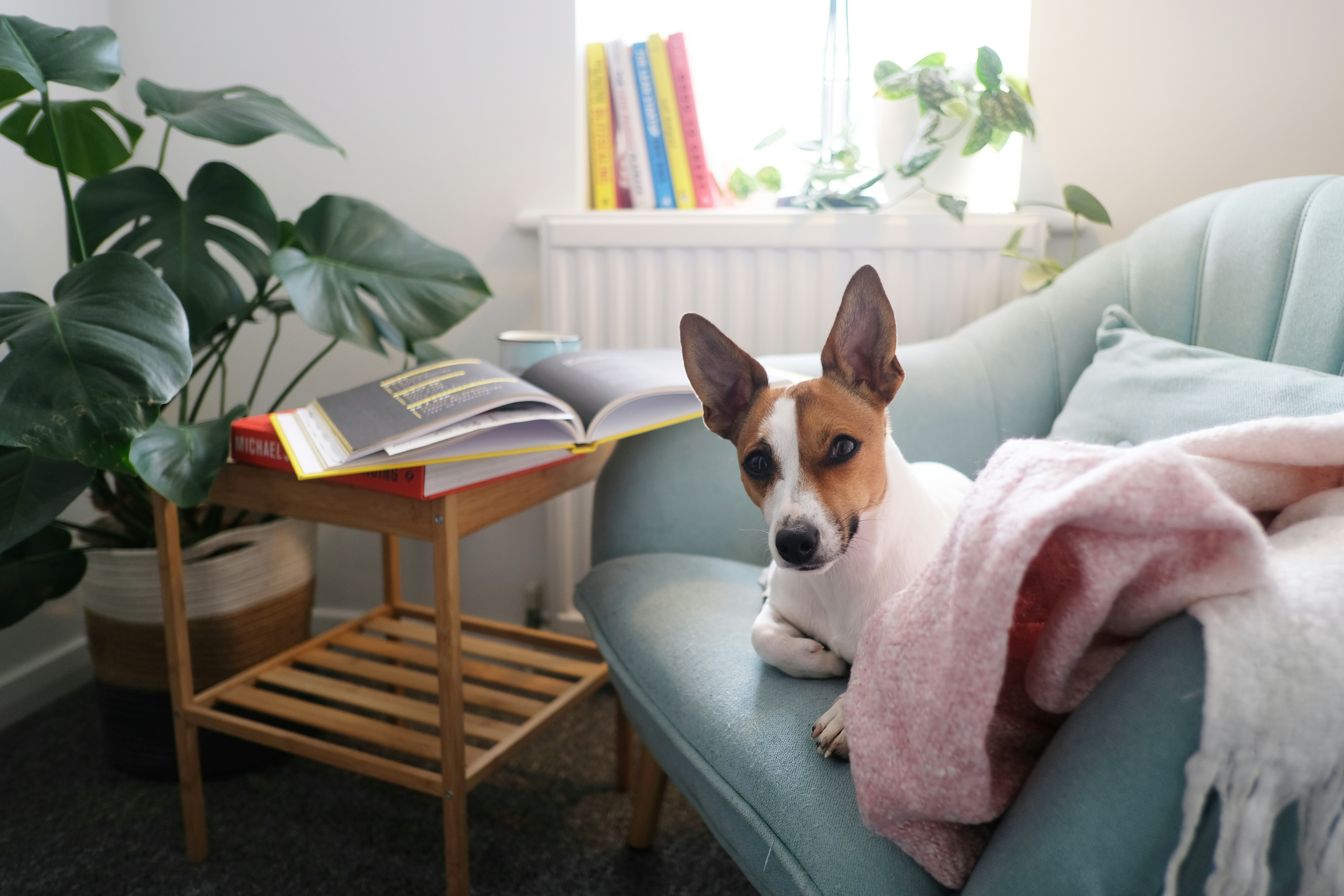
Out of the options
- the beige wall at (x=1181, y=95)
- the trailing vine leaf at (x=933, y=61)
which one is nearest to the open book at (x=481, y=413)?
the trailing vine leaf at (x=933, y=61)

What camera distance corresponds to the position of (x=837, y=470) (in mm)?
883

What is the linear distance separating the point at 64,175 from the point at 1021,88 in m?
1.62

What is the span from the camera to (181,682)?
1341mm

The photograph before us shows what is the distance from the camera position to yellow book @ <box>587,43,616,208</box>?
182 centimetres

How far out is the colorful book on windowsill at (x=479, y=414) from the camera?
106 cm

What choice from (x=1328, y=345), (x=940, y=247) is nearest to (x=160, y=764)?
(x=940, y=247)

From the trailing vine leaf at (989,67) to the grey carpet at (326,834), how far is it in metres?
1.40

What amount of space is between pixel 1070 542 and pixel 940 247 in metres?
1.24

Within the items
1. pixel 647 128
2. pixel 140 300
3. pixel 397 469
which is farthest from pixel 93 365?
pixel 647 128

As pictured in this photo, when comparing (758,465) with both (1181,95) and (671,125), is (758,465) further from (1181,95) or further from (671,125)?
(1181,95)

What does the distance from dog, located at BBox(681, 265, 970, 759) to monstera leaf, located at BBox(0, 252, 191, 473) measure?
599 mm

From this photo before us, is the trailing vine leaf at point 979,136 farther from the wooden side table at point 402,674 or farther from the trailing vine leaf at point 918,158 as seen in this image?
the wooden side table at point 402,674

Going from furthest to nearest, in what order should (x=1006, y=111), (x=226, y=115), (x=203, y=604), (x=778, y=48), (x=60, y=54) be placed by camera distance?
1. (x=778, y=48)
2. (x=1006, y=111)
3. (x=203, y=604)
4. (x=226, y=115)
5. (x=60, y=54)

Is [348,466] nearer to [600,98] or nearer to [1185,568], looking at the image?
[1185,568]
